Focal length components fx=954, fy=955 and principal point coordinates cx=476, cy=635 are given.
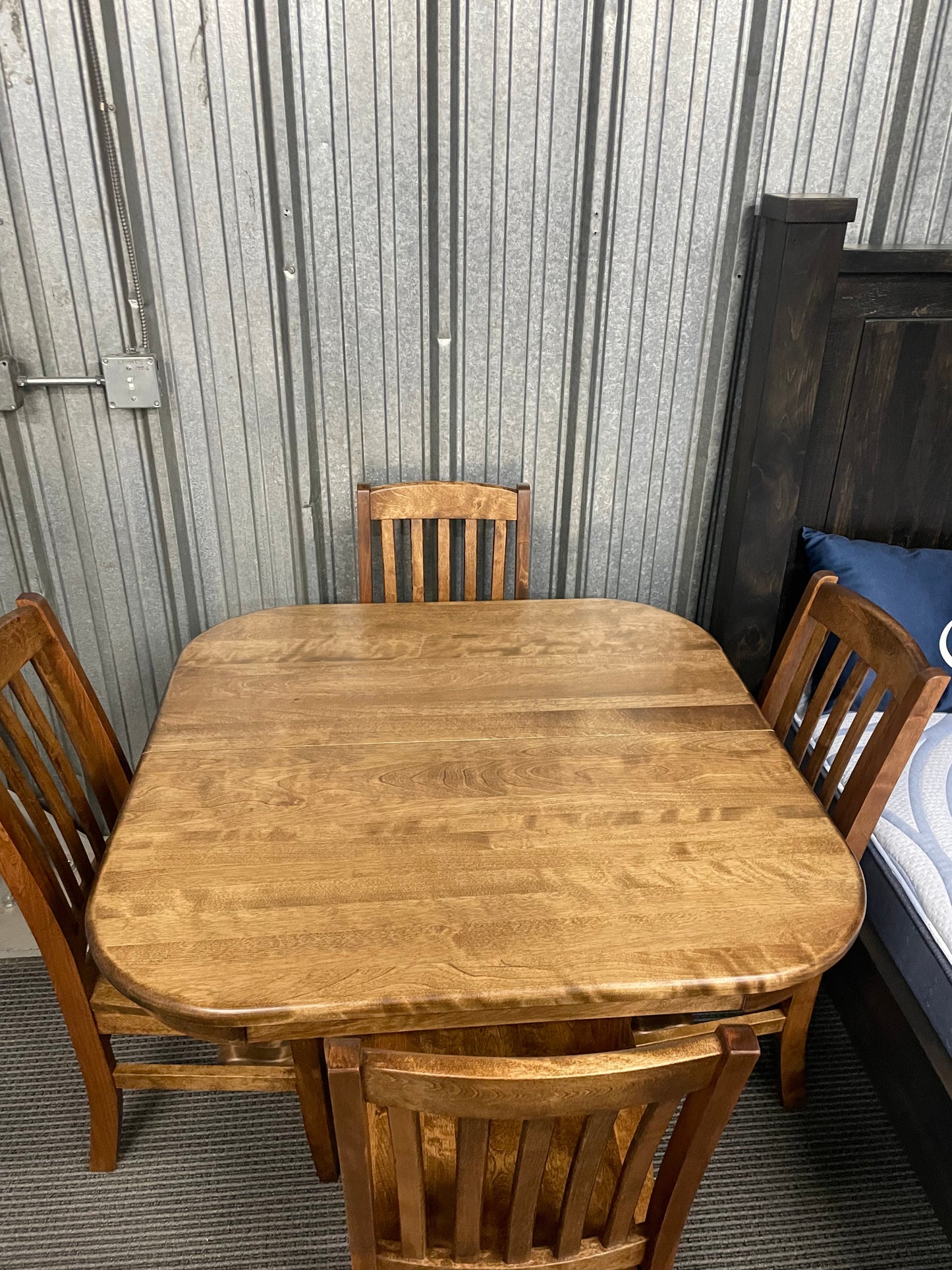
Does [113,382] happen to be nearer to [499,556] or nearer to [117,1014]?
[499,556]

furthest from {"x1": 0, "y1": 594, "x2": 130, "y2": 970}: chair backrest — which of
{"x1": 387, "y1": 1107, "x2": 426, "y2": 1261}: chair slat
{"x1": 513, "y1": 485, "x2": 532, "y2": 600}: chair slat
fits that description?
{"x1": 513, "y1": 485, "x2": 532, "y2": 600}: chair slat

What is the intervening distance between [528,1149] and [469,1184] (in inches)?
3.7

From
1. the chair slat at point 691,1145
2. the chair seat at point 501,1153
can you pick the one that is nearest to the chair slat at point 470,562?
the chair seat at point 501,1153

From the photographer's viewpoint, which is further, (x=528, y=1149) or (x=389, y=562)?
(x=389, y=562)

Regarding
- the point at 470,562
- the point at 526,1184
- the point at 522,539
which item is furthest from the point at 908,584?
the point at 526,1184

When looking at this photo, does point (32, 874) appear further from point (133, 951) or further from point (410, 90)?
point (410, 90)

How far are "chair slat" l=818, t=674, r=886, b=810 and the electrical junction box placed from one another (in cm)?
160

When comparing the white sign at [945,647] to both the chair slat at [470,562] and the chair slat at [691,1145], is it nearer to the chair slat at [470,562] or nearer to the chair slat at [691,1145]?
the chair slat at [470,562]

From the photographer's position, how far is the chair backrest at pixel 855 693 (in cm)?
152

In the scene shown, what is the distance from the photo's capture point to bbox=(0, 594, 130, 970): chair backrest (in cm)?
147

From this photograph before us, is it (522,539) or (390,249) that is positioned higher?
(390,249)

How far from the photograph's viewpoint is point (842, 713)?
170 centimetres

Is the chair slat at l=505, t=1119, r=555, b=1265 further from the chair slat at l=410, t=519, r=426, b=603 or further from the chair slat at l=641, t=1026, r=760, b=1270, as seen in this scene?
the chair slat at l=410, t=519, r=426, b=603

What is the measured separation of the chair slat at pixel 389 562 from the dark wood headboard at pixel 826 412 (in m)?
Result: 0.83
